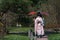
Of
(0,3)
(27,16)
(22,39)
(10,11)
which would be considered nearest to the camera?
(22,39)

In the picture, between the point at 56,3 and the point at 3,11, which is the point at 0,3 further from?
the point at 56,3

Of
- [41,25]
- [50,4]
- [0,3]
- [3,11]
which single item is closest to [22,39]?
[41,25]

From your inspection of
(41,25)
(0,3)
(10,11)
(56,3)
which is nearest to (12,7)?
(10,11)

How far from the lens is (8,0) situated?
57.1 ft

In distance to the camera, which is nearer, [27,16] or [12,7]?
[12,7]

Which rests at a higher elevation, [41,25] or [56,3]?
[56,3]

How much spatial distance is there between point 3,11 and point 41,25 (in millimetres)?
5837

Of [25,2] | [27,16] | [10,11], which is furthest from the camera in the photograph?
[27,16]

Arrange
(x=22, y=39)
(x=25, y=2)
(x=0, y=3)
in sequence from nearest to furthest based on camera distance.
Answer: (x=22, y=39) < (x=0, y=3) < (x=25, y=2)

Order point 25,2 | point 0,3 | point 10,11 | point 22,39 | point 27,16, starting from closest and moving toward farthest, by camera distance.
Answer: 1. point 22,39
2. point 0,3
3. point 25,2
4. point 10,11
5. point 27,16

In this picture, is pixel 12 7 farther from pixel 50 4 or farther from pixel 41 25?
pixel 41 25

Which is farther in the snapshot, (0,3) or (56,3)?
(56,3)

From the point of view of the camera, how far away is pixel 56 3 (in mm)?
20500

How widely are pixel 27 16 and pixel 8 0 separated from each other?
13.2 ft
